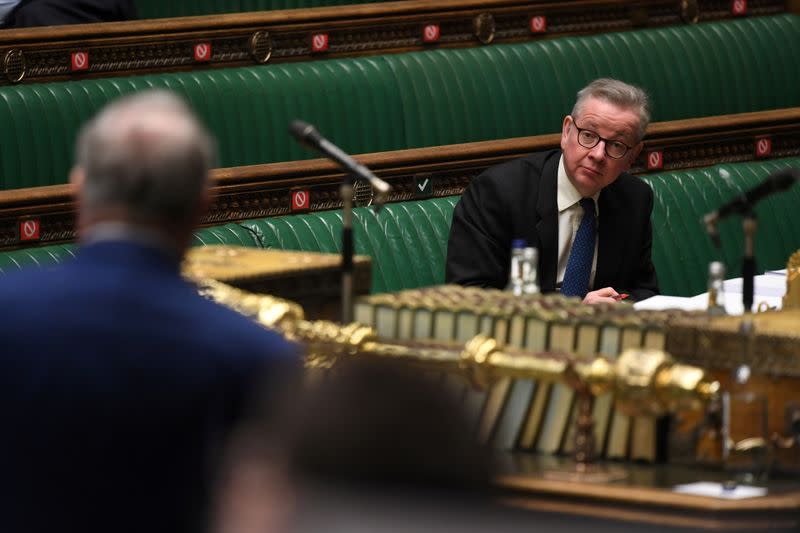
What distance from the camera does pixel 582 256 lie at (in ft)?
10.1

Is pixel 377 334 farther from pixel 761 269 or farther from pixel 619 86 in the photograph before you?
pixel 761 269

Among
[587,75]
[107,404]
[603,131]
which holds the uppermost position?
[587,75]

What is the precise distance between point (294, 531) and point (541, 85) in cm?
356

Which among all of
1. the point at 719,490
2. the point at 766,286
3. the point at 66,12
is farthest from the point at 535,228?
the point at 66,12

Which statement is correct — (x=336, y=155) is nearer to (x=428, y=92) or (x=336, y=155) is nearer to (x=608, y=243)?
(x=608, y=243)

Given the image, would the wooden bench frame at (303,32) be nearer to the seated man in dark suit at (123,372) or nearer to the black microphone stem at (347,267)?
the black microphone stem at (347,267)

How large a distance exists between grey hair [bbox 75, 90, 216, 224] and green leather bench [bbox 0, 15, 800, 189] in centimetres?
256

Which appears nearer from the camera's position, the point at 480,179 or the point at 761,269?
the point at 480,179

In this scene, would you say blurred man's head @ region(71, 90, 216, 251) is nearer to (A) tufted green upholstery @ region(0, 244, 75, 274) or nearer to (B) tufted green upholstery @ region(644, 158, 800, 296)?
(A) tufted green upholstery @ region(0, 244, 75, 274)

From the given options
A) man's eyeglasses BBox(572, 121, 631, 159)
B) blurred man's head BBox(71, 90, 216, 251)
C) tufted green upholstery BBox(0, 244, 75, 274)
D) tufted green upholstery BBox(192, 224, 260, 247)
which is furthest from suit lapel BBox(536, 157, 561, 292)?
blurred man's head BBox(71, 90, 216, 251)

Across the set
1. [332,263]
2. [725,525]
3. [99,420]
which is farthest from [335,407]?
[332,263]

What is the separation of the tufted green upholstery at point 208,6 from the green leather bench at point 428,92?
52cm

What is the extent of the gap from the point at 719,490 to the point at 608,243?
146 cm

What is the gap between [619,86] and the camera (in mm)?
3027
